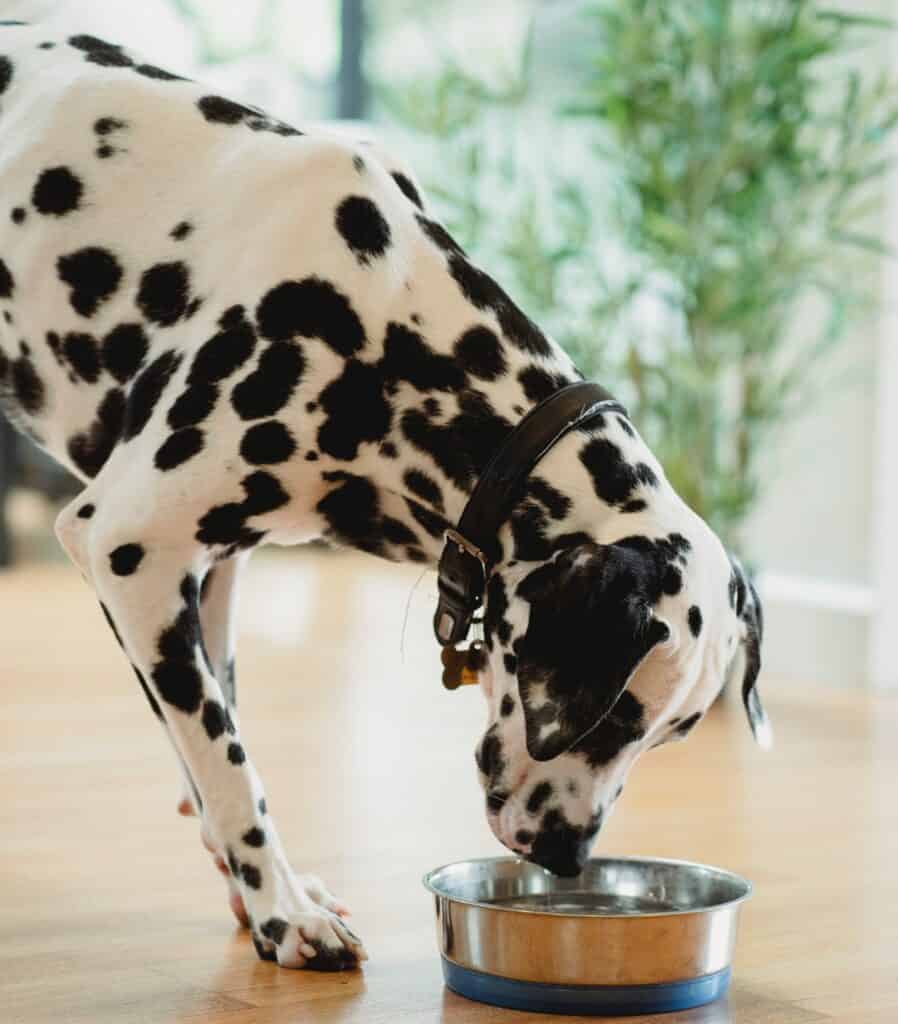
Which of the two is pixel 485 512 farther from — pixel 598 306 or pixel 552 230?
pixel 552 230

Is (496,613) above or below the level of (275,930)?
above

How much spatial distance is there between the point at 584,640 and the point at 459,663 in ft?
1.00

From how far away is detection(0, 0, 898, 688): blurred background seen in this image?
485 cm

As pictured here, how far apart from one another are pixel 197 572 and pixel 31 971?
0.56m

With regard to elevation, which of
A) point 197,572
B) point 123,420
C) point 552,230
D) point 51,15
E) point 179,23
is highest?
point 179,23

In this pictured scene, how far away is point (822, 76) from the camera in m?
5.15

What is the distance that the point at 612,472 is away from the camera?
7.23ft

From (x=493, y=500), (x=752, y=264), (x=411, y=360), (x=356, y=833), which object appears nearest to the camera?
(x=493, y=500)

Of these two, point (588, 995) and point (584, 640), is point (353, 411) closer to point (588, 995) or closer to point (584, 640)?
point (584, 640)

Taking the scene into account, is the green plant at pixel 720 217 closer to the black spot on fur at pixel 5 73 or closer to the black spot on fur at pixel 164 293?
the black spot on fur at pixel 5 73

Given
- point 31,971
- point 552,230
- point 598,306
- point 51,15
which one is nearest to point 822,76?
point 598,306

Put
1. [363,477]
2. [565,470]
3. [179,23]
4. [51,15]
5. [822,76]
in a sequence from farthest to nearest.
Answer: [179,23] < [822,76] < [51,15] < [363,477] < [565,470]

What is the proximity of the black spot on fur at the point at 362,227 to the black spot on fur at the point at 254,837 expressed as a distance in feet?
2.51

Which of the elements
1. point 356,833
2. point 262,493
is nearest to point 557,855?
point 262,493
